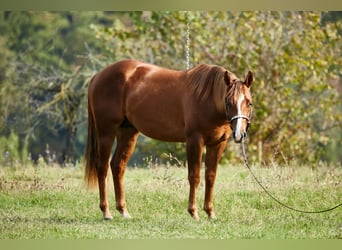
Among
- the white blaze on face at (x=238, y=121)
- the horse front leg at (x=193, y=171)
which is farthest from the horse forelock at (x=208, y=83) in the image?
→ the horse front leg at (x=193, y=171)

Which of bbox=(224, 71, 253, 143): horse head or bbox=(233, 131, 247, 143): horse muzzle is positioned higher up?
bbox=(224, 71, 253, 143): horse head

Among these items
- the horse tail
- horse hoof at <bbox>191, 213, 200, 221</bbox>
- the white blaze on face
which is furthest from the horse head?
the horse tail

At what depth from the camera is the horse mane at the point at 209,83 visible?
22.9 feet

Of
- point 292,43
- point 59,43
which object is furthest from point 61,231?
point 59,43

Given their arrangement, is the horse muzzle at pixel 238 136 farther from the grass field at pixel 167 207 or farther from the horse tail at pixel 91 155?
the horse tail at pixel 91 155

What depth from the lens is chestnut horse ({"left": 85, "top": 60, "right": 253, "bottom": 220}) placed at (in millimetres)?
7086

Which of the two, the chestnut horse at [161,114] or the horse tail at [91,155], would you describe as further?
the horse tail at [91,155]

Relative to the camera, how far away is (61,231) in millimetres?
6715

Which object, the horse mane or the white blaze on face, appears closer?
the white blaze on face

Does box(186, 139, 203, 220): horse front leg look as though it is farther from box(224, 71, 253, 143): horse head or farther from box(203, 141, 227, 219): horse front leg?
box(224, 71, 253, 143): horse head

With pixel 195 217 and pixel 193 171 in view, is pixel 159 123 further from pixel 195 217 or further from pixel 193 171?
pixel 195 217

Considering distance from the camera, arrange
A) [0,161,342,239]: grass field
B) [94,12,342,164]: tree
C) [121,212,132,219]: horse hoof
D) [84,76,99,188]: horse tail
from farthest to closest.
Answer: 1. [94,12,342,164]: tree
2. [84,76,99,188]: horse tail
3. [121,212,132,219]: horse hoof
4. [0,161,342,239]: grass field

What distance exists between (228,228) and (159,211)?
1.23 meters

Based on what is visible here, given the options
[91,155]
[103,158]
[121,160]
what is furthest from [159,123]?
[91,155]
